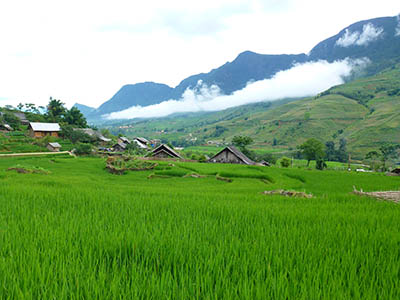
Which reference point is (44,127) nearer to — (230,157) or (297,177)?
(230,157)

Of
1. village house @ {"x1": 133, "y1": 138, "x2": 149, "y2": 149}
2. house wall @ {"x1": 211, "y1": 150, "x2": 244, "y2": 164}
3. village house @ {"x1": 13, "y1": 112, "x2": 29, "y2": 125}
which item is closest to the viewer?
house wall @ {"x1": 211, "y1": 150, "x2": 244, "y2": 164}

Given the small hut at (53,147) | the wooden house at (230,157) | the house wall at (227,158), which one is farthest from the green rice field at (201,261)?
the small hut at (53,147)

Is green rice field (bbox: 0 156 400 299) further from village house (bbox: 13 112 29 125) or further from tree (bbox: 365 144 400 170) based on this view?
village house (bbox: 13 112 29 125)

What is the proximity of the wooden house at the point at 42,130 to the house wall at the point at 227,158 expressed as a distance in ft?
159

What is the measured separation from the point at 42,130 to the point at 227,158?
51735 mm

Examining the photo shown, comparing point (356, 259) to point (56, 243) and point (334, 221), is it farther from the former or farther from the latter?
point (56, 243)

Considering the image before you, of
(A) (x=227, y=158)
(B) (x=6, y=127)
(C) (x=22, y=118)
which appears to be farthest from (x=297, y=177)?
(C) (x=22, y=118)

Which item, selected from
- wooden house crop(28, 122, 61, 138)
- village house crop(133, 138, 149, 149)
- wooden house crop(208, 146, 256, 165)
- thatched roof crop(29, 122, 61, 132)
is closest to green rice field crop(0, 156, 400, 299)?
wooden house crop(208, 146, 256, 165)

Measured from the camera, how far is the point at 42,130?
59.7m

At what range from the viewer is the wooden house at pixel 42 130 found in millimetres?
58956

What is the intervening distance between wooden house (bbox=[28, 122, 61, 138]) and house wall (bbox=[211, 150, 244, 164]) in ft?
159

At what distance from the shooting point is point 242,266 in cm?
170

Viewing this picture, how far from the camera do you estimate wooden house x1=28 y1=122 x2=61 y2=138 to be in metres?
59.0

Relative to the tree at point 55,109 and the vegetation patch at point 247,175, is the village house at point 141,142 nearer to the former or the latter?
the tree at point 55,109
